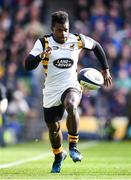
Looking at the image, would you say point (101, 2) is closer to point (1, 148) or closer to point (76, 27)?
point (76, 27)

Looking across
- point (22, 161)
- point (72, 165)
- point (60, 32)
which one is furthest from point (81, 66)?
point (60, 32)

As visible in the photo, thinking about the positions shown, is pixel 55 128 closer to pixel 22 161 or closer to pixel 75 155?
pixel 75 155

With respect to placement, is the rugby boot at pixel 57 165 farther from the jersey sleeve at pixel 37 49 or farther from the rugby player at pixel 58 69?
the jersey sleeve at pixel 37 49

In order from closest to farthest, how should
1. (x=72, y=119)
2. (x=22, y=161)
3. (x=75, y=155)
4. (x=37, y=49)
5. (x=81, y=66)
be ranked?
(x=75, y=155), (x=72, y=119), (x=37, y=49), (x=22, y=161), (x=81, y=66)

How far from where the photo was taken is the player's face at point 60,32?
10930 mm

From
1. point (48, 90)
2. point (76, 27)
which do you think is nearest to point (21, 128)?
point (76, 27)

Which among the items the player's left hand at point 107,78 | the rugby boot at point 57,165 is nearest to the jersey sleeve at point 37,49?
the player's left hand at point 107,78

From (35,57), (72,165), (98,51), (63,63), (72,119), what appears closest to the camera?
(72,119)

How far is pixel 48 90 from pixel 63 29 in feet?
3.06

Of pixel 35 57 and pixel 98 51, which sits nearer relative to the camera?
pixel 35 57

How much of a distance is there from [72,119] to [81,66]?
13.4 m

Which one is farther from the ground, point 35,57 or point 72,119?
point 35,57

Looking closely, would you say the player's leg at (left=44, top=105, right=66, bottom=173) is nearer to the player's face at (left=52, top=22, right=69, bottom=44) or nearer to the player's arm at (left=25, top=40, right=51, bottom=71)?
the player's arm at (left=25, top=40, right=51, bottom=71)

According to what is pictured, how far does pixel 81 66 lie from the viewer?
944 inches
